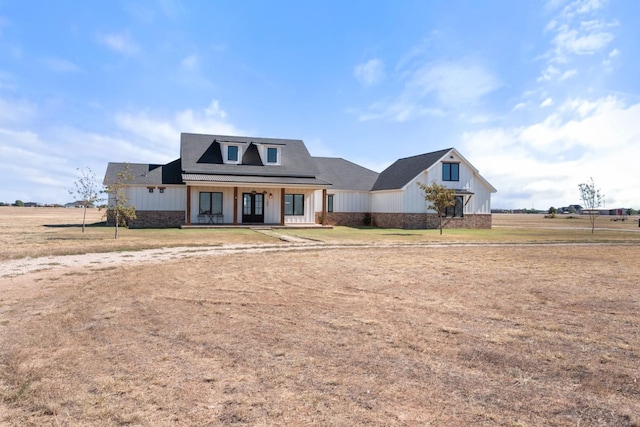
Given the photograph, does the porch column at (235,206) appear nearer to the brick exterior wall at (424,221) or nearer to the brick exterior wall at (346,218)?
the brick exterior wall at (346,218)

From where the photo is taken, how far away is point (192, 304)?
7367mm

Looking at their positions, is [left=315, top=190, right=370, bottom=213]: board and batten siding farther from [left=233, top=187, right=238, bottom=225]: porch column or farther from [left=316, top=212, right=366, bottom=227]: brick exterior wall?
[left=233, top=187, right=238, bottom=225]: porch column

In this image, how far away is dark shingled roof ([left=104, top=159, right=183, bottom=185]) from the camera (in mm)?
30875

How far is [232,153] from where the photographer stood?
32.5m

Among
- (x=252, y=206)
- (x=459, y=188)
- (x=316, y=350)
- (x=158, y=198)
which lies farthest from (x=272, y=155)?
(x=316, y=350)

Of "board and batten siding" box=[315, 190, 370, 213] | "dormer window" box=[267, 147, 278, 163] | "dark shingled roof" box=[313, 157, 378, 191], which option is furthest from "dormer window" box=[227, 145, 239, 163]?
"board and batten siding" box=[315, 190, 370, 213]

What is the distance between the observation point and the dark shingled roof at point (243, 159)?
31.2m

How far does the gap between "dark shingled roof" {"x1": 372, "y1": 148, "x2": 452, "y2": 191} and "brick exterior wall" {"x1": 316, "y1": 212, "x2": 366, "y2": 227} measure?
278cm

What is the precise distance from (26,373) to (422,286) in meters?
7.06

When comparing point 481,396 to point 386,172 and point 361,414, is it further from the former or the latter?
point 386,172

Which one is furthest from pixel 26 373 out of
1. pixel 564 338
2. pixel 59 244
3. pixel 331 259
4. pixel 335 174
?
pixel 335 174

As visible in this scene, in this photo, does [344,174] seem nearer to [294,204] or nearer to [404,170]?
[404,170]

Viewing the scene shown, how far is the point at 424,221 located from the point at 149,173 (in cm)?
2095

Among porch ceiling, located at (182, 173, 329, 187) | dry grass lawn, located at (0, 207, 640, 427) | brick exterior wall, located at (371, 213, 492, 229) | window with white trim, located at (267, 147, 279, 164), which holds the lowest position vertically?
dry grass lawn, located at (0, 207, 640, 427)
